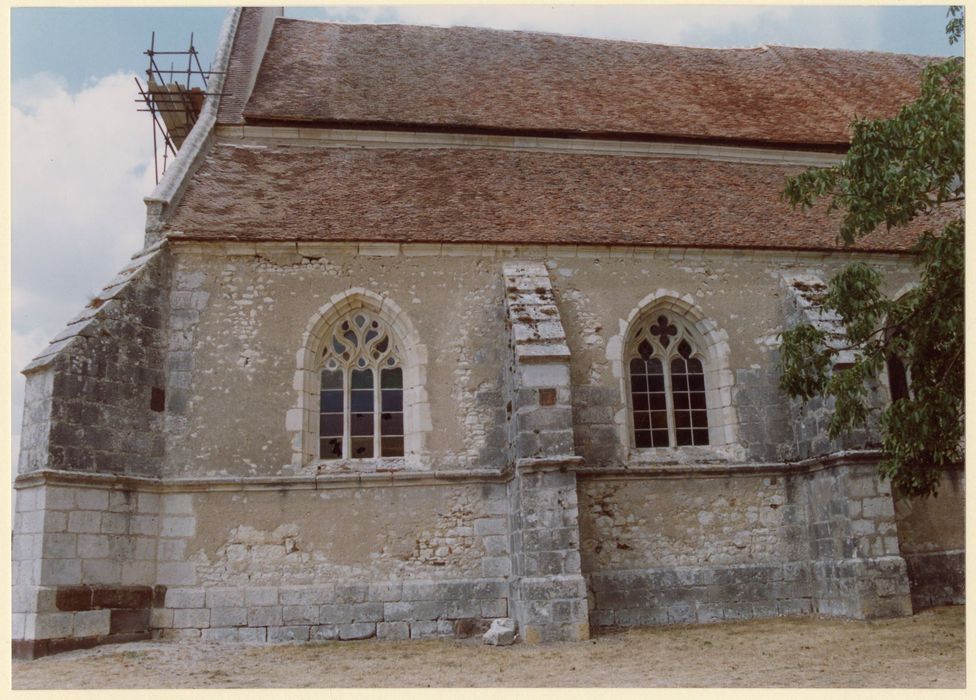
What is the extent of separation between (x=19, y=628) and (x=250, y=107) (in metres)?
8.79

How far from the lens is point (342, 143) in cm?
1415

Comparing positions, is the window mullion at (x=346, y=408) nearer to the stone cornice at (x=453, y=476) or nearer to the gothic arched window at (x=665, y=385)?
the stone cornice at (x=453, y=476)

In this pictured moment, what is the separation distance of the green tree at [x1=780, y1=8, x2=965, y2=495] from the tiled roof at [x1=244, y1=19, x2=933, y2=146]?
6959mm

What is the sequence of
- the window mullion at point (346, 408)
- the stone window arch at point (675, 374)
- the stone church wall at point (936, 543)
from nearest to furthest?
the stone church wall at point (936, 543) < the window mullion at point (346, 408) < the stone window arch at point (675, 374)

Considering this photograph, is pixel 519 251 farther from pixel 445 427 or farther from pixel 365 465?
pixel 365 465

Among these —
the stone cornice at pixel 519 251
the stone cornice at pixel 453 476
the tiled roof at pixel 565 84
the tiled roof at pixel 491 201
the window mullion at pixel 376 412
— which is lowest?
the stone cornice at pixel 453 476

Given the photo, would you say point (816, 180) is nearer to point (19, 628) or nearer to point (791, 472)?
point (791, 472)

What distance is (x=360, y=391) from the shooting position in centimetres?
1124

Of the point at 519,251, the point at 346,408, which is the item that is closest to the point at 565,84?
the point at 519,251

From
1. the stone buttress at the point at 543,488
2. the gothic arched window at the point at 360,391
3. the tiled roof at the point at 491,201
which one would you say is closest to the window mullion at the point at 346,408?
the gothic arched window at the point at 360,391

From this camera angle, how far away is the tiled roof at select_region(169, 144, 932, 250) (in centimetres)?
1157

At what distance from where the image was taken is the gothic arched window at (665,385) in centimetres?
1157

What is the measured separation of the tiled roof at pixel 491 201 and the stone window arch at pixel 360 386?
105cm

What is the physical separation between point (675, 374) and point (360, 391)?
14.2 ft
